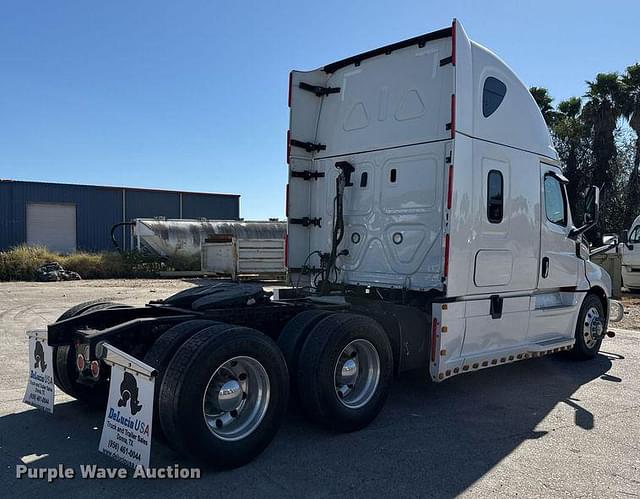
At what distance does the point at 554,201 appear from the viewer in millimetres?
7039

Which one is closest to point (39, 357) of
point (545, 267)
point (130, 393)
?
point (130, 393)

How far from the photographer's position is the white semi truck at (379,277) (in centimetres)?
407

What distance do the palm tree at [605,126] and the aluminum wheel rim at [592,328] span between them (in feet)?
74.8

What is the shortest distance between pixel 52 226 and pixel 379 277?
109 feet

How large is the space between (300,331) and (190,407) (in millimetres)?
1365

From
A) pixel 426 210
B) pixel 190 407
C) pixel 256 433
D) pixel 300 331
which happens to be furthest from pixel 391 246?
pixel 190 407

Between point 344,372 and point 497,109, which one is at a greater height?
point 497,109

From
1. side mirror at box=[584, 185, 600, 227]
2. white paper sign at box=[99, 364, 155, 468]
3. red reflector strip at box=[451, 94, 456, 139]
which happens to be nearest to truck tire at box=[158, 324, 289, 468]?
white paper sign at box=[99, 364, 155, 468]

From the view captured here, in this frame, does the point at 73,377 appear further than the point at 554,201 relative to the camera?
No

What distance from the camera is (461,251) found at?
5477 mm

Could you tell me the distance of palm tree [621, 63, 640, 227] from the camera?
27.6 m

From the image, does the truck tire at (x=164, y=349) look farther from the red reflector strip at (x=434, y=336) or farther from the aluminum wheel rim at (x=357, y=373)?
the red reflector strip at (x=434, y=336)

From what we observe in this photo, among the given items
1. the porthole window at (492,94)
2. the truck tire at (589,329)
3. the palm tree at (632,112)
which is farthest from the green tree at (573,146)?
the porthole window at (492,94)

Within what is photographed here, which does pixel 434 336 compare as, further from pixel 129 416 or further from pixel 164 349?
pixel 129 416
